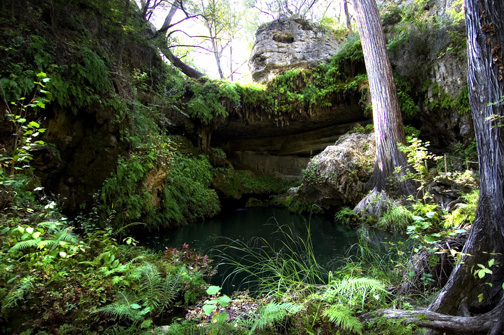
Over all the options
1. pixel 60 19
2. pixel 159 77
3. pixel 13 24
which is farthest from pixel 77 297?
pixel 159 77

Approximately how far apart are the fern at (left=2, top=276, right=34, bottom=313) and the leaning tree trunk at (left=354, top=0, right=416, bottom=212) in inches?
261

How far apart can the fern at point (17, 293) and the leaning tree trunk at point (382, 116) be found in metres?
6.62

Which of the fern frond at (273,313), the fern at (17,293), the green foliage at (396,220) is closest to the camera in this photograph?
the fern frond at (273,313)

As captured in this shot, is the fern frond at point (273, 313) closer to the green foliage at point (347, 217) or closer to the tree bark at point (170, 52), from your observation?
the green foliage at point (347, 217)

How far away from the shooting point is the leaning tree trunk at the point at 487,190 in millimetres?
1654

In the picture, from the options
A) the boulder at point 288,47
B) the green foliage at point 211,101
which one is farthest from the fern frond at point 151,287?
the boulder at point 288,47

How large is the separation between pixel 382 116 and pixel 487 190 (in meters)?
5.94

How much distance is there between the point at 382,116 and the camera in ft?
23.4

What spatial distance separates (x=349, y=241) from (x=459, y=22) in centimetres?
701

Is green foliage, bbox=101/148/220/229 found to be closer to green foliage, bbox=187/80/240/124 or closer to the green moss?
green foliage, bbox=187/80/240/124

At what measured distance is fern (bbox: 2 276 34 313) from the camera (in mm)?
1695

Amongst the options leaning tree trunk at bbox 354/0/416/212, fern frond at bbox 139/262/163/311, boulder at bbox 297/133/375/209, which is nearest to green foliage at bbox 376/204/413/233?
leaning tree trunk at bbox 354/0/416/212

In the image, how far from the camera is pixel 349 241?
5145 mm

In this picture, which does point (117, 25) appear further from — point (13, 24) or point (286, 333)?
point (286, 333)
